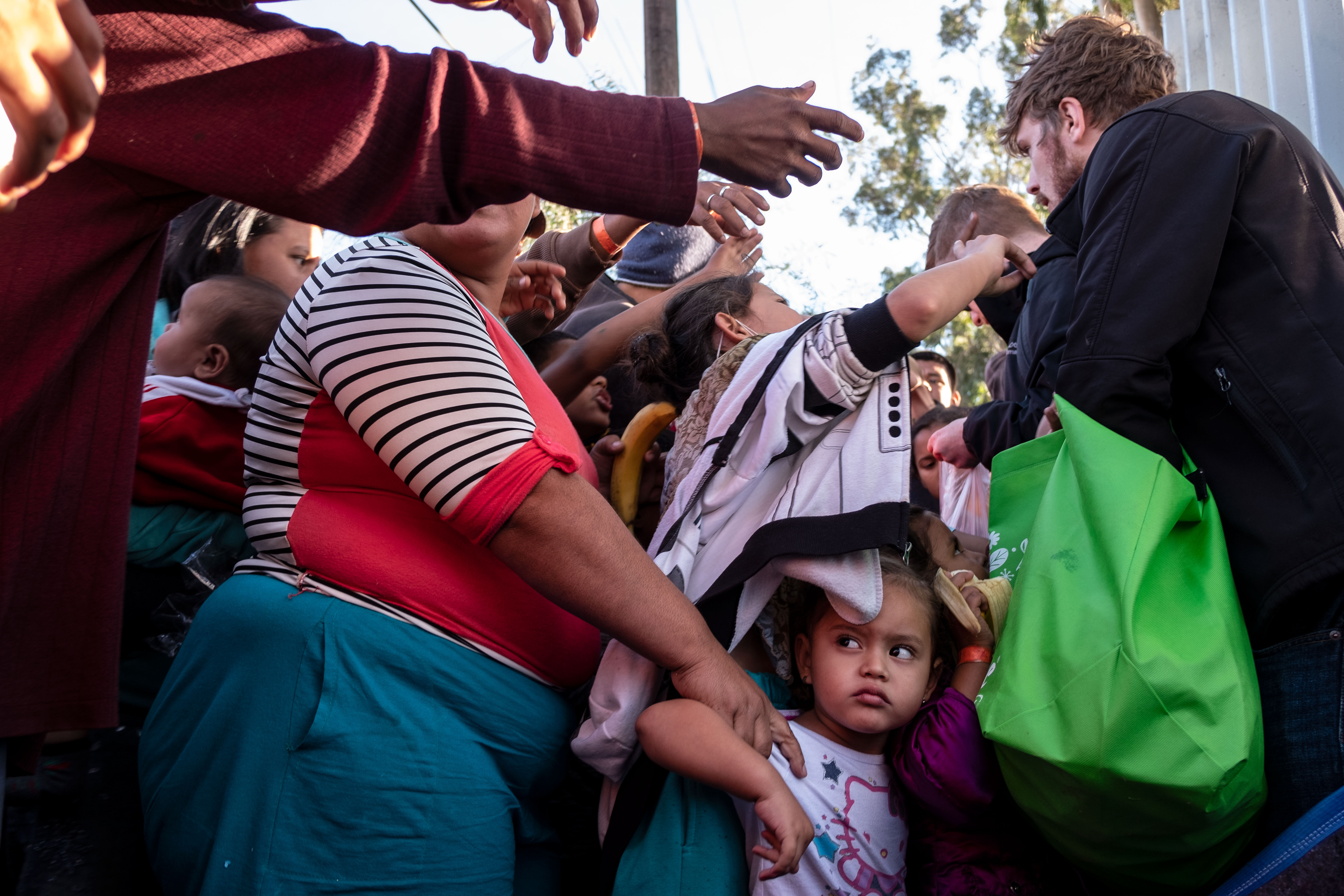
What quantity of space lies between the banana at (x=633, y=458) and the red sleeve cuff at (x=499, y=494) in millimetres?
829

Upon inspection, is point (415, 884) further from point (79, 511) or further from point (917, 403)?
point (917, 403)

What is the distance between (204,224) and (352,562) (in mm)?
1848

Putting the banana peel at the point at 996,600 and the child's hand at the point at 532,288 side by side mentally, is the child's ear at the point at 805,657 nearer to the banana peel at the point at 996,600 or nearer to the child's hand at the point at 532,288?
the banana peel at the point at 996,600

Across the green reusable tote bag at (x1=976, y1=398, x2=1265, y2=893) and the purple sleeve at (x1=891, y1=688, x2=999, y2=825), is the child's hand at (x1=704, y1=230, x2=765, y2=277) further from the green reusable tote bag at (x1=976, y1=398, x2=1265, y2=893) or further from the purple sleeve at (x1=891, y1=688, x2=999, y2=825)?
the purple sleeve at (x1=891, y1=688, x2=999, y2=825)

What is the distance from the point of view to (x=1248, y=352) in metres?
1.83

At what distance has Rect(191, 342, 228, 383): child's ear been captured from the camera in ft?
8.34

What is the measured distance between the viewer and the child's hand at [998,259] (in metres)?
2.04

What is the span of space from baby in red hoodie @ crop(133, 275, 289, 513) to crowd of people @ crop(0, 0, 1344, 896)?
15mm

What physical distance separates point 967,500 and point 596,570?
7.97ft

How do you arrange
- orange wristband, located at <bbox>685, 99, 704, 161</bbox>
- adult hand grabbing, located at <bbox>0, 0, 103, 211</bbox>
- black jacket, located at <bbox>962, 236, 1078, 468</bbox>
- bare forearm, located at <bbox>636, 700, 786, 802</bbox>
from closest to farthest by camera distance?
adult hand grabbing, located at <bbox>0, 0, 103, 211</bbox> → orange wristband, located at <bbox>685, 99, 704, 161</bbox> → bare forearm, located at <bbox>636, 700, 786, 802</bbox> → black jacket, located at <bbox>962, 236, 1078, 468</bbox>

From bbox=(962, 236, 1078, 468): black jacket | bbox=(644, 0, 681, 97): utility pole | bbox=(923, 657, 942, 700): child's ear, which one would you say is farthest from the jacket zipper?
bbox=(644, 0, 681, 97): utility pole

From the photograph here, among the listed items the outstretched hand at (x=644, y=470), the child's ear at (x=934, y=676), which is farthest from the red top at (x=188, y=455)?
the child's ear at (x=934, y=676)

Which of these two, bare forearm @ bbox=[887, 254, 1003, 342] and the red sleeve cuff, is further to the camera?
bare forearm @ bbox=[887, 254, 1003, 342]

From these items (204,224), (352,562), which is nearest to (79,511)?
(352,562)
